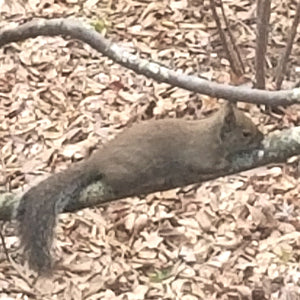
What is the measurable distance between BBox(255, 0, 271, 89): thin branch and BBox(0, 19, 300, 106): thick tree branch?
1.84 m

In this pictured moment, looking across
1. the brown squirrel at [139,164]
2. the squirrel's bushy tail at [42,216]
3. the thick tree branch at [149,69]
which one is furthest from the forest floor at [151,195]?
the thick tree branch at [149,69]

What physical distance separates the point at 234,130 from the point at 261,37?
873 mm

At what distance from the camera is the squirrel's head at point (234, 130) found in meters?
3.54

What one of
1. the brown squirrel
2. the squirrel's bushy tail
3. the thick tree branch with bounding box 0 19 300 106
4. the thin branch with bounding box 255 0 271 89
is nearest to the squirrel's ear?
the brown squirrel

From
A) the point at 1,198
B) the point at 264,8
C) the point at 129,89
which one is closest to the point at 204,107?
the point at 129,89

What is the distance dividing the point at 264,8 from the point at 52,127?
46.9 inches

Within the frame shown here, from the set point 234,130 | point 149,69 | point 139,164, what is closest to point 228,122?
point 234,130

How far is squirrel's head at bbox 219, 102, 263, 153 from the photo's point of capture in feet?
11.6

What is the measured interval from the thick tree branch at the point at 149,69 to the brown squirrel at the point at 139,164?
1.51 feet

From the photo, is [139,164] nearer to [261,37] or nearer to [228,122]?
[228,122]

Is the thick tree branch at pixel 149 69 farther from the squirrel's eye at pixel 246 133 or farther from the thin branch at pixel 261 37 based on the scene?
the thin branch at pixel 261 37

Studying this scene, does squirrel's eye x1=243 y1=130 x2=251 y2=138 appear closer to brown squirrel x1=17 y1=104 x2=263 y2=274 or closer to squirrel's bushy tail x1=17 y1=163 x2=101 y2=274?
brown squirrel x1=17 y1=104 x2=263 y2=274

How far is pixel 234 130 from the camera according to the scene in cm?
368

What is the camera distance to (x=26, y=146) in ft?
15.2
